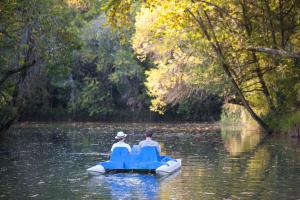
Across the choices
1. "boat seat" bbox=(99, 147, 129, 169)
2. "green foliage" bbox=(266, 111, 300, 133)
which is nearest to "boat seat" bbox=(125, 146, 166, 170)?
"boat seat" bbox=(99, 147, 129, 169)

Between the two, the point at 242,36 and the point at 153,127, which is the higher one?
the point at 242,36

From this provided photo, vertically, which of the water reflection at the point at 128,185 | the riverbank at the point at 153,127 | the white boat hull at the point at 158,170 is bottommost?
the water reflection at the point at 128,185

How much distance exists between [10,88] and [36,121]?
25589 millimetres

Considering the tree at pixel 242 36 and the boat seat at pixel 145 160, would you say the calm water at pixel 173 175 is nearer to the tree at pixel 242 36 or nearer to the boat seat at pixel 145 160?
the boat seat at pixel 145 160

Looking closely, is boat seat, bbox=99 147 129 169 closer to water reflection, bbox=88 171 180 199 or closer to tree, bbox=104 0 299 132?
water reflection, bbox=88 171 180 199

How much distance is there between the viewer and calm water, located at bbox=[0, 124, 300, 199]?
52.6 ft

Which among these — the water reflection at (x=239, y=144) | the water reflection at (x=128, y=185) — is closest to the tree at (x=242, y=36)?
the water reflection at (x=239, y=144)

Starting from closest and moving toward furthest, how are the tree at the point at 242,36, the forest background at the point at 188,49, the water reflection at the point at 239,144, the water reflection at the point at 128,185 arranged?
1. the water reflection at the point at 128,185
2. the forest background at the point at 188,49
3. the water reflection at the point at 239,144
4. the tree at the point at 242,36

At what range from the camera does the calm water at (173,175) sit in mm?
16047

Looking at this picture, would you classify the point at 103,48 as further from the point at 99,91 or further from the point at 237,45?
the point at 237,45

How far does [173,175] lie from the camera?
64.7ft

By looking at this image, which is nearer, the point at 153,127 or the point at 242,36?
the point at 242,36

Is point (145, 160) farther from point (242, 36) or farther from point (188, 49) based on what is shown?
point (188, 49)

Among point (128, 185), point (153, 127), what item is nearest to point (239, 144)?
point (128, 185)
